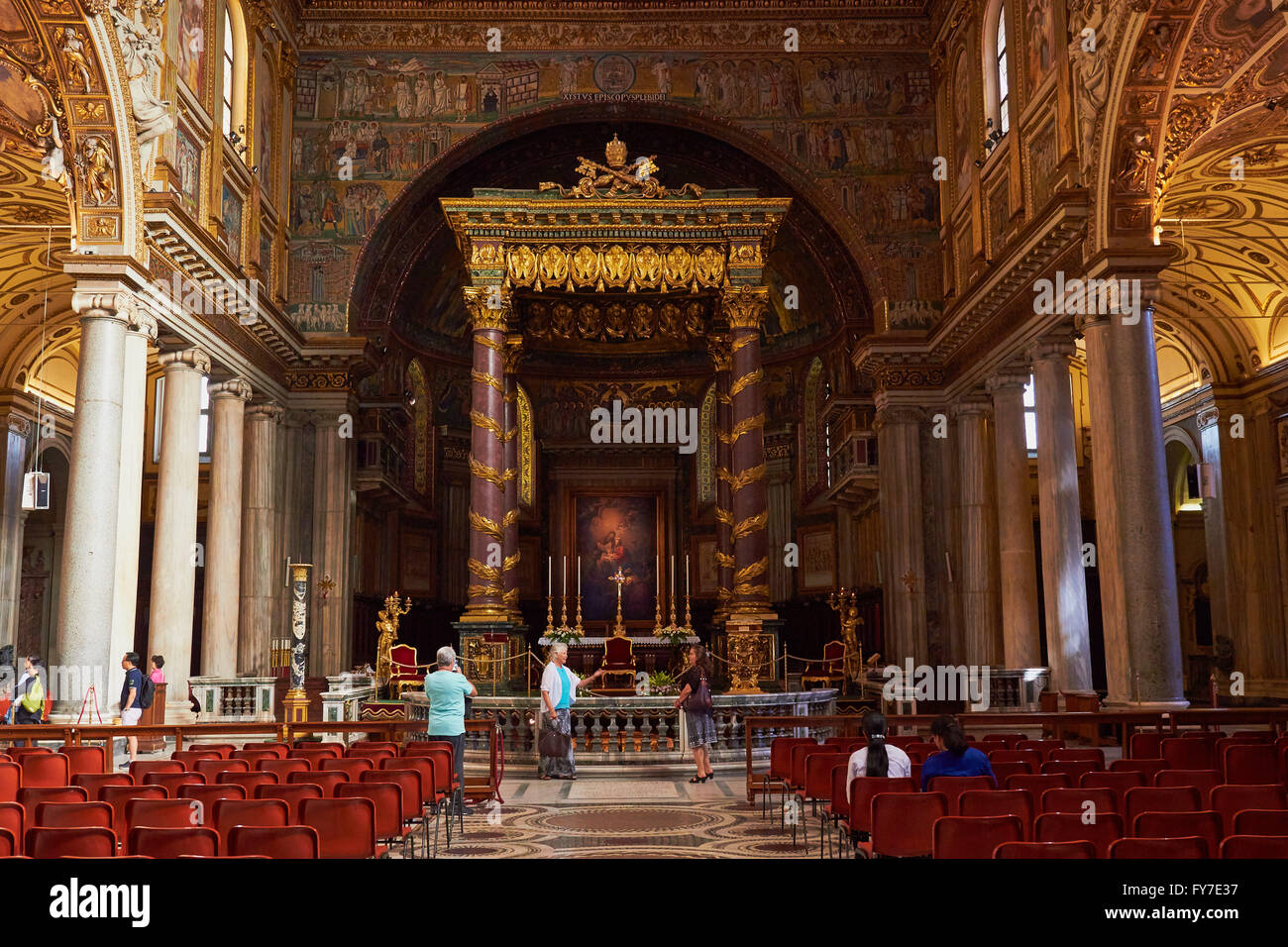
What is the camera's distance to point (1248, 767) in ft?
30.4

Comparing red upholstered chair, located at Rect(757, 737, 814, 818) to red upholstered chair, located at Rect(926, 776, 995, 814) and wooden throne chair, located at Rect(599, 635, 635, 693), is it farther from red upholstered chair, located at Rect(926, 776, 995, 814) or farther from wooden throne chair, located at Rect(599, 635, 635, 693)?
wooden throne chair, located at Rect(599, 635, 635, 693)

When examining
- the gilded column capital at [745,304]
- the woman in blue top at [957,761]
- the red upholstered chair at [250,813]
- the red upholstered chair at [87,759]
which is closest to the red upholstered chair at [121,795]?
the red upholstered chair at [250,813]

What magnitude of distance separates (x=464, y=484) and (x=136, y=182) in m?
18.1

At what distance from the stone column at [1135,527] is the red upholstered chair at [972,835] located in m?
11.2

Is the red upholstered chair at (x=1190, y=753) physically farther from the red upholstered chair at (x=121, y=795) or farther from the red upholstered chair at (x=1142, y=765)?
the red upholstered chair at (x=121, y=795)

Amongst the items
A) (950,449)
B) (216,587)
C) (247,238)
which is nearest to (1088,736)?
(950,449)

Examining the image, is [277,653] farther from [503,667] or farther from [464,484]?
[464,484]

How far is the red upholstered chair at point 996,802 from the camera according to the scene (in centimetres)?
682

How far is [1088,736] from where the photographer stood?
1709 cm

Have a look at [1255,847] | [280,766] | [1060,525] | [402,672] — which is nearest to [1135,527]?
[1060,525]

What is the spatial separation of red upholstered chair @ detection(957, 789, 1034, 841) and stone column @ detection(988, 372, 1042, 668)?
623 inches

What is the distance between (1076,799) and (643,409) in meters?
29.1

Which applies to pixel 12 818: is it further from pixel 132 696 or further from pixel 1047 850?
pixel 132 696
